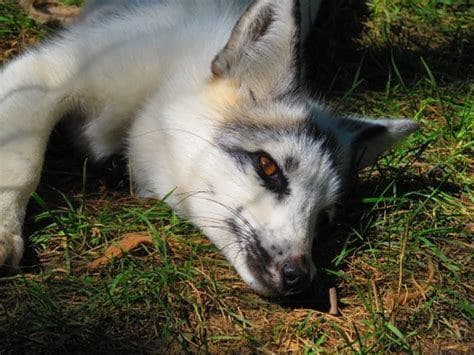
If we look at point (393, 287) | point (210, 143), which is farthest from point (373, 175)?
point (210, 143)

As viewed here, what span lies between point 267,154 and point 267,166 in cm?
7

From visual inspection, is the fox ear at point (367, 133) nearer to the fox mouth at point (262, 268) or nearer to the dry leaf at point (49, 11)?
the fox mouth at point (262, 268)

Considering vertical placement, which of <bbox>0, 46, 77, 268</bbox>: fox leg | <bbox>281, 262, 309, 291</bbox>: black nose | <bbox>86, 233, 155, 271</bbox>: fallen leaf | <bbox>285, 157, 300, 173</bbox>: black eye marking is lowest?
<bbox>281, 262, 309, 291</bbox>: black nose

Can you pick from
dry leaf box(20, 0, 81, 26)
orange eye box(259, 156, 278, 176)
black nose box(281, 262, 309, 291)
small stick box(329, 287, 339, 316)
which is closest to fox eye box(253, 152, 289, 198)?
orange eye box(259, 156, 278, 176)

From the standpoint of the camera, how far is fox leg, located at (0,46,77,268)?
139 inches

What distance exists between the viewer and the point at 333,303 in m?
3.67

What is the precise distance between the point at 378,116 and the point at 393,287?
5.13 ft

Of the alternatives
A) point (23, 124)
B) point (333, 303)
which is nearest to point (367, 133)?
point (333, 303)

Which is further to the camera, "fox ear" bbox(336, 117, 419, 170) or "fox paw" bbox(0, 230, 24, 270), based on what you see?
"fox ear" bbox(336, 117, 419, 170)

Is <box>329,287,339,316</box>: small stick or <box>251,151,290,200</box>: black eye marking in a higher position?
<box>251,151,290,200</box>: black eye marking

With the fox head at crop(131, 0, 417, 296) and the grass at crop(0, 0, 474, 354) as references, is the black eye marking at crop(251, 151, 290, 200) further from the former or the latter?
the grass at crop(0, 0, 474, 354)

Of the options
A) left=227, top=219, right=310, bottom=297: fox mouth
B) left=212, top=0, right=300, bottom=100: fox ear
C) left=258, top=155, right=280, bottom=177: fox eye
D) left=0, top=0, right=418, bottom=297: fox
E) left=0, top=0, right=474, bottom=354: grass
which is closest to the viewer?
left=0, top=0, right=474, bottom=354: grass

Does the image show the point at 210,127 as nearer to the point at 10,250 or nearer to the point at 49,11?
the point at 10,250

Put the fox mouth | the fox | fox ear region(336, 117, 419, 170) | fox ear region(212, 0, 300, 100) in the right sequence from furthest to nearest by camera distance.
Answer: fox ear region(336, 117, 419, 170) < fox ear region(212, 0, 300, 100) < the fox < the fox mouth
